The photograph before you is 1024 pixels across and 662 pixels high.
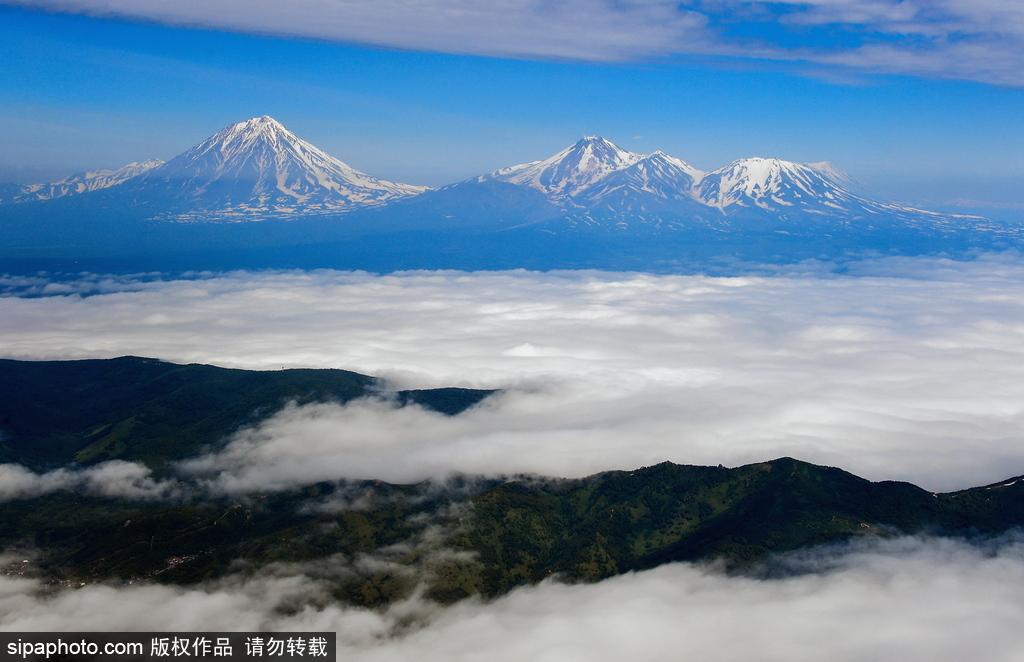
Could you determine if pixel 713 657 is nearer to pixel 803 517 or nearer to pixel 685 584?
pixel 685 584

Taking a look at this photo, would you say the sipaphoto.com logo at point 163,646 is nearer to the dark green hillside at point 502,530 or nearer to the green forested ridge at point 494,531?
the green forested ridge at point 494,531

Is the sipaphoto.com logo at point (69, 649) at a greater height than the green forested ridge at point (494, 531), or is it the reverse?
the green forested ridge at point (494, 531)

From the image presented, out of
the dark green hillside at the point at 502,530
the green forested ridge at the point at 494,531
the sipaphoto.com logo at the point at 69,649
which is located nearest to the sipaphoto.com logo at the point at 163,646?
the sipaphoto.com logo at the point at 69,649

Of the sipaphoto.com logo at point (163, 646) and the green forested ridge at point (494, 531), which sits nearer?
the sipaphoto.com logo at point (163, 646)

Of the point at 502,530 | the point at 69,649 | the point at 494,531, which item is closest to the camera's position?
the point at 69,649

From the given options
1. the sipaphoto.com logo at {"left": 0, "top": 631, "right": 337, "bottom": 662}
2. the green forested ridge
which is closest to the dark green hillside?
the green forested ridge

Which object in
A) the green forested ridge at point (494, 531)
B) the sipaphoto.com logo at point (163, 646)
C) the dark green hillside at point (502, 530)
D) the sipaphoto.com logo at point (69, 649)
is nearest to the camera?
→ the sipaphoto.com logo at point (163, 646)

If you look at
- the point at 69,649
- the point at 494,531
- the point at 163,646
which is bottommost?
the point at 163,646

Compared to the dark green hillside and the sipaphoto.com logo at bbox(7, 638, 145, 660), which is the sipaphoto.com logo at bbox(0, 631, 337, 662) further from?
the dark green hillside

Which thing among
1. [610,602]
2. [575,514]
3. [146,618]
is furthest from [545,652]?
[146,618]

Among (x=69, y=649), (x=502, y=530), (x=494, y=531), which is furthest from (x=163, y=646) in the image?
(x=502, y=530)

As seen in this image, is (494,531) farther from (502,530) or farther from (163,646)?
(163,646)

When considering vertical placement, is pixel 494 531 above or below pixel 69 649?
above
